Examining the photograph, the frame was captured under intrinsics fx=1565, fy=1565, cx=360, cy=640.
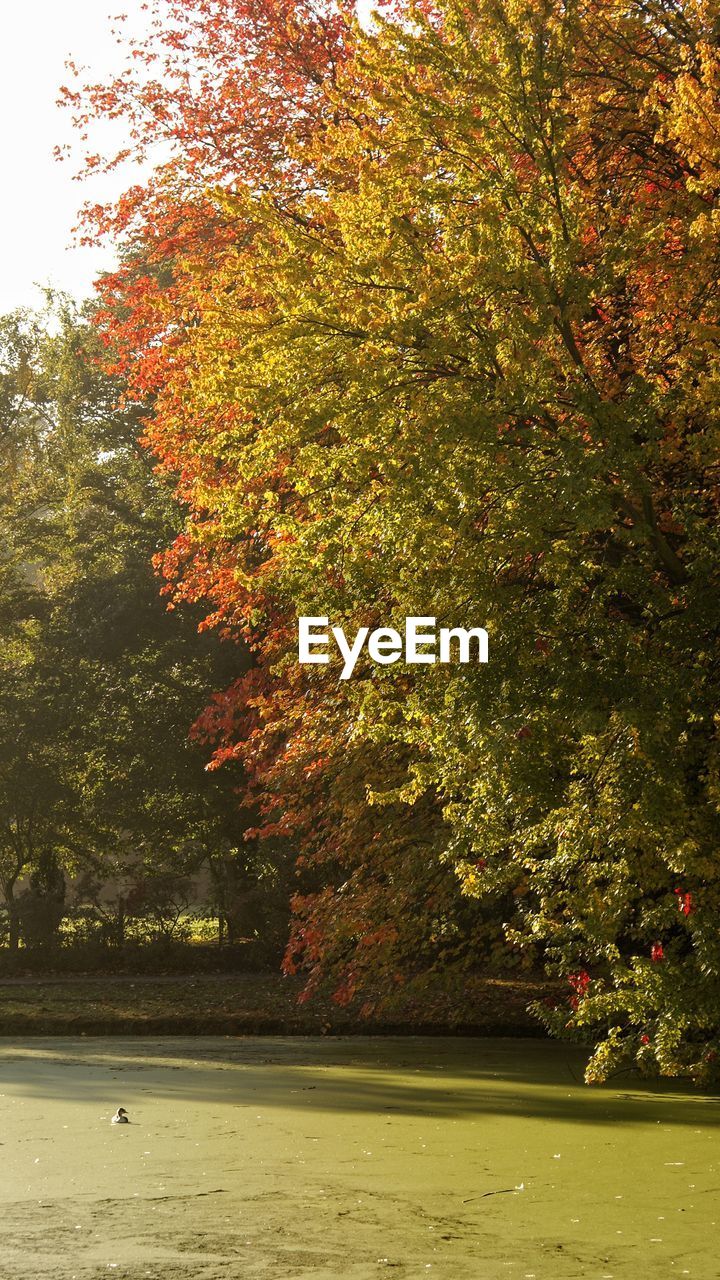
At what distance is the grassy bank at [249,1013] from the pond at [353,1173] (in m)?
2.72

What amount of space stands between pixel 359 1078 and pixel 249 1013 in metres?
4.41

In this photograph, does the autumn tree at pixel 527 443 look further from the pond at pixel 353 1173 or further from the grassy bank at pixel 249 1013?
the grassy bank at pixel 249 1013

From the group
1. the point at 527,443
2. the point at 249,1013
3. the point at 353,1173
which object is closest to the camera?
the point at 353,1173

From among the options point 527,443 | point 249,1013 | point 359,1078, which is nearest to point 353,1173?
point 527,443

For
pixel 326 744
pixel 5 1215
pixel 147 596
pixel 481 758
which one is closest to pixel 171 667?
pixel 147 596

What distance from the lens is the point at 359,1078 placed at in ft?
35.9

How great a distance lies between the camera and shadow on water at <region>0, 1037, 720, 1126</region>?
934 centimetres

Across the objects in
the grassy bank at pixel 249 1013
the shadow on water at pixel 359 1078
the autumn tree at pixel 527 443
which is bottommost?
the shadow on water at pixel 359 1078

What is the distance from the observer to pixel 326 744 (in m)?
11.2

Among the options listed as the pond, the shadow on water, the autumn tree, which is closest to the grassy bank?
the shadow on water

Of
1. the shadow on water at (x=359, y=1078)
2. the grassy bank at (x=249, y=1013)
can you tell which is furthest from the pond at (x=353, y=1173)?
the grassy bank at (x=249, y=1013)

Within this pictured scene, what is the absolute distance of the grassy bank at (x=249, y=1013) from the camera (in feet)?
47.9

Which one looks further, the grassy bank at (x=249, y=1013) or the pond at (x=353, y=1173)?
the grassy bank at (x=249, y=1013)

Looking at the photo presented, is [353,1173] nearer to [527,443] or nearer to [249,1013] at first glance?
[527,443]
